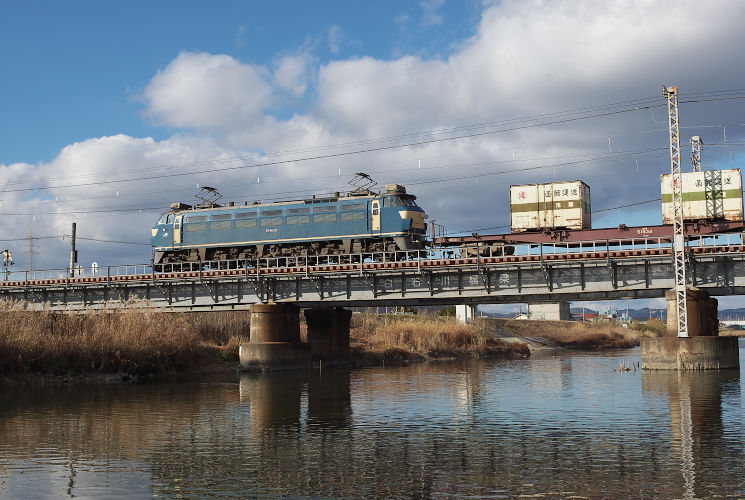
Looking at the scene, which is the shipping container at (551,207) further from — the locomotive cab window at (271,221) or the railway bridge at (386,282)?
the locomotive cab window at (271,221)

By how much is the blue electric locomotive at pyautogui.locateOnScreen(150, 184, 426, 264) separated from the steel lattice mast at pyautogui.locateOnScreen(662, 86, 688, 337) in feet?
57.2

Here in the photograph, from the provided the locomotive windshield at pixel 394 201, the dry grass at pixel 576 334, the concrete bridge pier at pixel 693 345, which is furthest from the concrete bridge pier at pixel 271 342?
the dry grass at pixel 576 334

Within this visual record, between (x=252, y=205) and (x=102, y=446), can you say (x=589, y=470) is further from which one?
(x=252, y=205)

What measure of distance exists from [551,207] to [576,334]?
2521 inches

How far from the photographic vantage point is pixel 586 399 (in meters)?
36.7

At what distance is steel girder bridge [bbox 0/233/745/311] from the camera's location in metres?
46.2

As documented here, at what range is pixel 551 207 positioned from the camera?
177ft

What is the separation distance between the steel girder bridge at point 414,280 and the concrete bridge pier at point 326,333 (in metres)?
6.10

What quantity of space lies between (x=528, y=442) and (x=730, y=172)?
32.7 m

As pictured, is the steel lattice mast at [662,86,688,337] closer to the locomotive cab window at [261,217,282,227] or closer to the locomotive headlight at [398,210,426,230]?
Answer: the locomotive headlight at [398,210,426,230]

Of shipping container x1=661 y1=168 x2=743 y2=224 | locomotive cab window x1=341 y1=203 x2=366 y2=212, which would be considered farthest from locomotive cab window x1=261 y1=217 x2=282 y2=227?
shipping container x1=661 y1=168 x2=743 y2=224

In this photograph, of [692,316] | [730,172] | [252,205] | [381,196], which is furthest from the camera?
[252,205]

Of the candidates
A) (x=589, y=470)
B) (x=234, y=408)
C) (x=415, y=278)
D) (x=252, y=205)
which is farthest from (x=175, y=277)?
(x=589, y=470)

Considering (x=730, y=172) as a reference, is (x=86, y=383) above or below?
below
